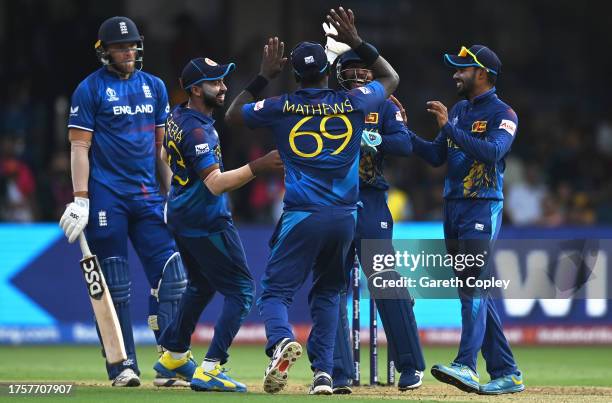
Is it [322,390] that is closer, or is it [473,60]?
[322,390]

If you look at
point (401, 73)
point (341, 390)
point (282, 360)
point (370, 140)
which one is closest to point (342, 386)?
point (341, 390)

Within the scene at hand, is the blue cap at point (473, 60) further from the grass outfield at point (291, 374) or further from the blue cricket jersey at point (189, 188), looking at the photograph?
the grass outfield at point (291, 374)

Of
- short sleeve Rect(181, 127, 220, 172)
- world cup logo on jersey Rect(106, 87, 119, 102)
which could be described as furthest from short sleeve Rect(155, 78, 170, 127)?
short sleeve Rect(181, 127, 220, 172)

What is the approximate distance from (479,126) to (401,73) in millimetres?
13216

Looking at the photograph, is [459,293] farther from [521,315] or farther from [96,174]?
[521,315]

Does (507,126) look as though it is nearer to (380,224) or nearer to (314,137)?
(380,224)

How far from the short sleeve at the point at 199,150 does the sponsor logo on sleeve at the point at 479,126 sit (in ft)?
6.09

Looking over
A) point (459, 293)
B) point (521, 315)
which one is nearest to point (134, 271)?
point (521, 315)

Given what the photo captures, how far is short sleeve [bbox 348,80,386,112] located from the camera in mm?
8891

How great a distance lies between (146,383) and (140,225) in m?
1.28

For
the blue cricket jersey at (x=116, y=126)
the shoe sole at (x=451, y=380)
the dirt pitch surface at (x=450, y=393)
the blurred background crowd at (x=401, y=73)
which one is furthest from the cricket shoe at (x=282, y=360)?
the blurred background crowd at (x=401, y=73)

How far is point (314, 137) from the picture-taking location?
28.9 feet

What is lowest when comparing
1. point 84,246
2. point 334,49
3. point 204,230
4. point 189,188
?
point 84,246

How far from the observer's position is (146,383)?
1030 centimetres
